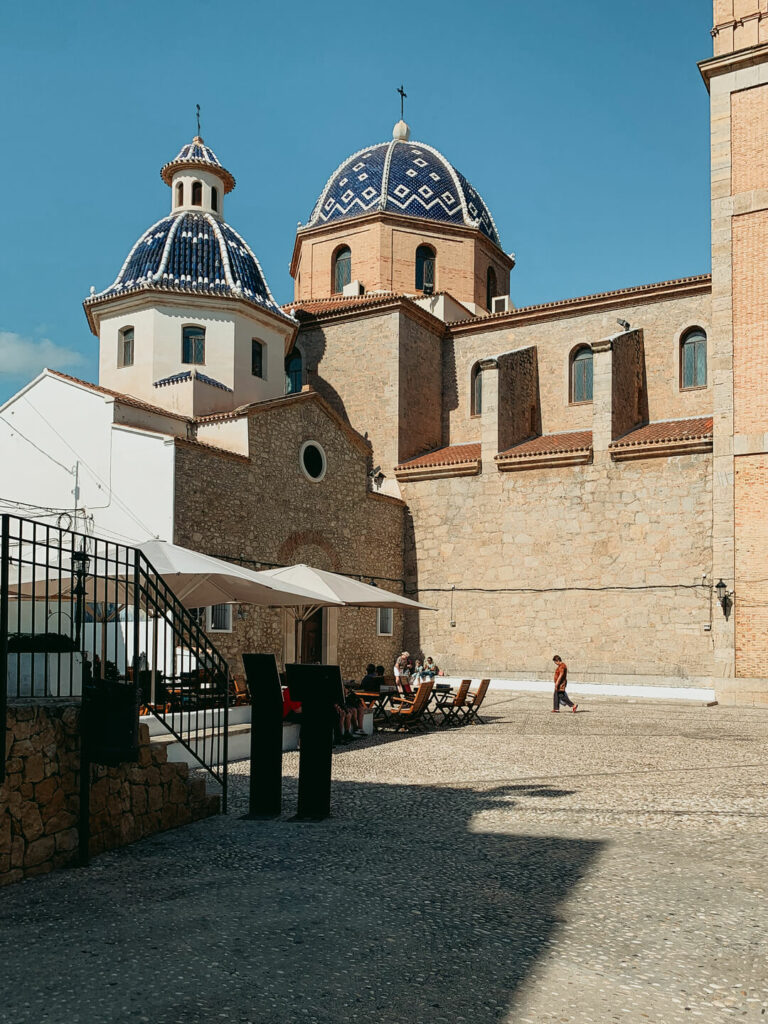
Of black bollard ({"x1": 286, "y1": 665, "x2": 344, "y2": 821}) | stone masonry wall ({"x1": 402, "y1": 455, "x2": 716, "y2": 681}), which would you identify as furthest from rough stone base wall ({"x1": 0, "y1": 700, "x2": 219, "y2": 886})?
stone masonry wall ({"x1": 402, "y1": 455, "x2": 716, "y2": 681})

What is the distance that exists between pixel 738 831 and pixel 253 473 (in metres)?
15.2

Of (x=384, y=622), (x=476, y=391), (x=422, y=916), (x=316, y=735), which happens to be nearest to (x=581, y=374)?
(x=476, y=391)

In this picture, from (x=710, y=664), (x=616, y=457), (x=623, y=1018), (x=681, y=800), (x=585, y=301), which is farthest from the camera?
(x=585, y=301)

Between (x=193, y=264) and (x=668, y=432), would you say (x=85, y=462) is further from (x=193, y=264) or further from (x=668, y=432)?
(x=668, y=432)

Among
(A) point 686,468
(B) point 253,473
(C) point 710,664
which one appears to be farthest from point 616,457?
(B) point 253,473

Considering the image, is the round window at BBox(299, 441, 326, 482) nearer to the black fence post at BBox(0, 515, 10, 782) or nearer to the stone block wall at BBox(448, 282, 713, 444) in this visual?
the stone block wall at BBox(448, 282, 713, 444)

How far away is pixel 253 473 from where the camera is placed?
21.2 m

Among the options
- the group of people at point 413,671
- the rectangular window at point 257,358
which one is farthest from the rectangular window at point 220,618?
the rectangular window at point 257,358

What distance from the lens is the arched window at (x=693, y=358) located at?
26.9m

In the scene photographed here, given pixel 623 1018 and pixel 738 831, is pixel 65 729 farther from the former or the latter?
pixel 738 831

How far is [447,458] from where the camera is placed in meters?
27.6

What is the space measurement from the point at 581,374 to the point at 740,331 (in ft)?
21.8

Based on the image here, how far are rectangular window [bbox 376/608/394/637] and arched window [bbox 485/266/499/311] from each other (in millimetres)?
12513

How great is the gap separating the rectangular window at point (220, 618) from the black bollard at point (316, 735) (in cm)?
1167
